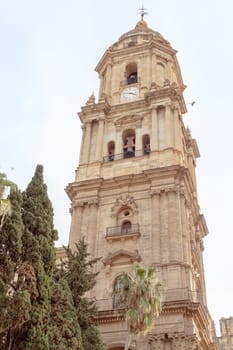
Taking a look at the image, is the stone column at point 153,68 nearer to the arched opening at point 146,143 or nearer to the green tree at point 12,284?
the arched opening at point 146,143

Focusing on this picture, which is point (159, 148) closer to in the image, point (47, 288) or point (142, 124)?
point (142, 124)

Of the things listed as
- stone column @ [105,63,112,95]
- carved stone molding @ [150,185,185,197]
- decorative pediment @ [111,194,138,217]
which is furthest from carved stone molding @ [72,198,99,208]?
stone column @ [105,63,112,95]

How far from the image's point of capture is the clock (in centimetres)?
4222

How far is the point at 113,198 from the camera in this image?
34750 millimetres

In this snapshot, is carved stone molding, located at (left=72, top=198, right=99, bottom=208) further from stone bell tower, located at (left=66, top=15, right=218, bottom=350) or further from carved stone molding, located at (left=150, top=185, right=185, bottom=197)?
carved stone molding, located at (left=150, top=185, right=185, bottom=197)

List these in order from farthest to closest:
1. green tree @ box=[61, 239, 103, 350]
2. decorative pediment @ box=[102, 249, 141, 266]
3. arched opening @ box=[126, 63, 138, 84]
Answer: arched opening @ box=[126, 63, 138, 84]
decorative pediment @ box=[102, 249, 141, 266]
green tree @ box=[61, 239, 103, 350]

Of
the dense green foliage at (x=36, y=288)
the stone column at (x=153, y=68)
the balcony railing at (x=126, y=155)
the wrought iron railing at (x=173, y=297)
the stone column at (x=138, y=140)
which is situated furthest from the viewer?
the stone column at (x=153, y=68)

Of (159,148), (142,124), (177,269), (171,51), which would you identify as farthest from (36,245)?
(171,51)

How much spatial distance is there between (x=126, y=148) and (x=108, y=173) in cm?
319

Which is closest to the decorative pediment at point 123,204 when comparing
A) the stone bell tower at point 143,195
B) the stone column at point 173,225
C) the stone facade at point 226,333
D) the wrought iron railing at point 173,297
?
the stone bell tower at point 143,195

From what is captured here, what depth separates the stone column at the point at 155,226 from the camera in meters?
30.4

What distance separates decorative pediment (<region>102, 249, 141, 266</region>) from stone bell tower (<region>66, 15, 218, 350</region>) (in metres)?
0.06

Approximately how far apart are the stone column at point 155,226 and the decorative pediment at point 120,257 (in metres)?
1.03

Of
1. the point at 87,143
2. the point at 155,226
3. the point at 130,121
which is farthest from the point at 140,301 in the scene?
the point at 130,121
